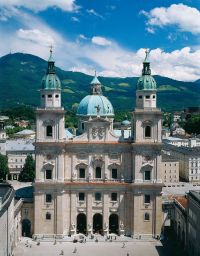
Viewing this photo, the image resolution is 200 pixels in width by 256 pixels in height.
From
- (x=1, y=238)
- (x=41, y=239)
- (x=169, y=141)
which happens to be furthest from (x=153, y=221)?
(x=169, y=141)

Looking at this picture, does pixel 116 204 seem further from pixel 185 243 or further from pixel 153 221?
pixel 185 243

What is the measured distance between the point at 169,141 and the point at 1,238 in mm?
116506


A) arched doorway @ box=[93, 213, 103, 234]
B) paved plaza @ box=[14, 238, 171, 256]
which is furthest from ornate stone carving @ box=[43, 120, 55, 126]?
paved plaza @ box=[14, 238, 171, 256]

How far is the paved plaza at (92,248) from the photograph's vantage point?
71.2 m

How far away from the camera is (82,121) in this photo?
3514 inches

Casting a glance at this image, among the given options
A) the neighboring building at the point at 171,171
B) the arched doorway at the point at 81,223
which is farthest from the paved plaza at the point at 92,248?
the neighboring building at the point at 171,171

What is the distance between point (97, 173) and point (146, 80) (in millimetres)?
17171

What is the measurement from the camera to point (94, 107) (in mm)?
88562

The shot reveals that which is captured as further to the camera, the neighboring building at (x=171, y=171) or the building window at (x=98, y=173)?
the neighboring building at (x=171, y=171)

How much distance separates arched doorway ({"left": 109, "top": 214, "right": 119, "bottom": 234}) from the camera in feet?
268

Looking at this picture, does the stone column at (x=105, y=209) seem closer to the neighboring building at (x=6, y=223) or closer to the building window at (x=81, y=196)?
the building window at (x=81, y=196)

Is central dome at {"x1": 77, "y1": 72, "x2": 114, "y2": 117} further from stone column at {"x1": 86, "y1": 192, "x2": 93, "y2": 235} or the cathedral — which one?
stone column at {"x1": 86, "y1": 192, "x2": 93, "y2": 235}

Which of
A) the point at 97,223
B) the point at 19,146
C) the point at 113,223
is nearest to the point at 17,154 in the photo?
the point at 19,146

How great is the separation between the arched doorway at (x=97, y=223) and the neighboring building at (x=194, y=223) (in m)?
16.6
